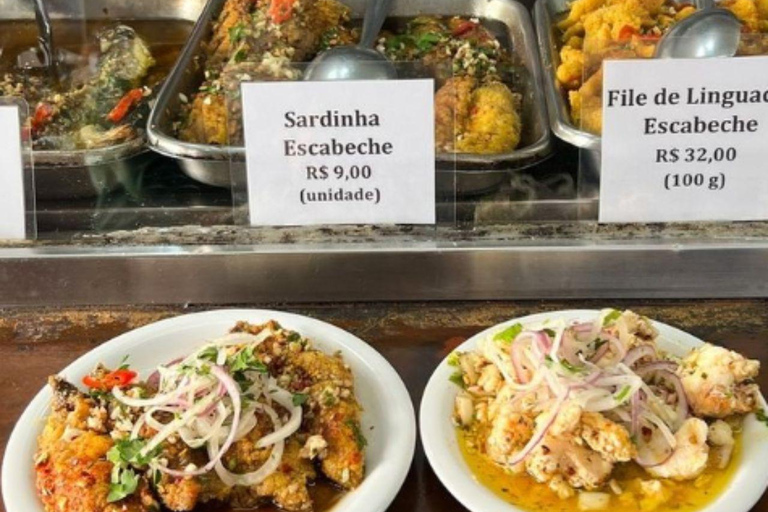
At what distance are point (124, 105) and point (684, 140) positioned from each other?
1.02 meters

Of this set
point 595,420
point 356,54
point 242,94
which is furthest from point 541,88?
point 595,420

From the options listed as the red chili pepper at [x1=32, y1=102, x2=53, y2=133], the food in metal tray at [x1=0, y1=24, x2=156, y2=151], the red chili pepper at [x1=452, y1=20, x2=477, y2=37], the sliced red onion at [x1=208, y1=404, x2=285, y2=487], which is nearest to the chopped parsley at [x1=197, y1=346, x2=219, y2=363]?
the sliced red onion at [x1=208, y1=404, x2=285, y2=487]

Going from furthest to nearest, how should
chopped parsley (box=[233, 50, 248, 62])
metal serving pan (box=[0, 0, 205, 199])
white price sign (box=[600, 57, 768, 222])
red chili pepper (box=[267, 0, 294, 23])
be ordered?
1. red chili pepper (box=[267, 0, 294, 23])
2. chopped parsley (box=[233, 50, 248, 62])
3. metal serving pan (box=[0, 0, 205, 199])
4. white price sign (box=[600, 57, 768, 222])

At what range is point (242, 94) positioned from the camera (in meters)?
1.66

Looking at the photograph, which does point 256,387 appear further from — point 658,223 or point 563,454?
point 658,223

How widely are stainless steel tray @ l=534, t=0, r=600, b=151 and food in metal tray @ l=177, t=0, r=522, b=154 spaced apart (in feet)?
0.25

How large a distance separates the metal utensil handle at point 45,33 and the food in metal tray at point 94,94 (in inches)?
1.6

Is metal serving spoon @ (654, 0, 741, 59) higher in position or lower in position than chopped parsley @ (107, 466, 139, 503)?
higher

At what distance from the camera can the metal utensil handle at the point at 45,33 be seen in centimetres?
230

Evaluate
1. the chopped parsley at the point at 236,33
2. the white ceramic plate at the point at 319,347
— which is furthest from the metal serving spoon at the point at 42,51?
the white ceramic plate at the point at 319,347

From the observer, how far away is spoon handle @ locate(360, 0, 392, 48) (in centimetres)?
216

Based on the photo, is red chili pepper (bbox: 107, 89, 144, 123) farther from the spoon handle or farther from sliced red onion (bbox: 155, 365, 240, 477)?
sliced red onion (bbox: 155, 365, 240, 477)

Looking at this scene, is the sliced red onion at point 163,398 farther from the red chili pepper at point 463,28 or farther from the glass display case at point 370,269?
the red chili pepper at point 463,28

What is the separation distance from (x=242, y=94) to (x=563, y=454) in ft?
2.35
